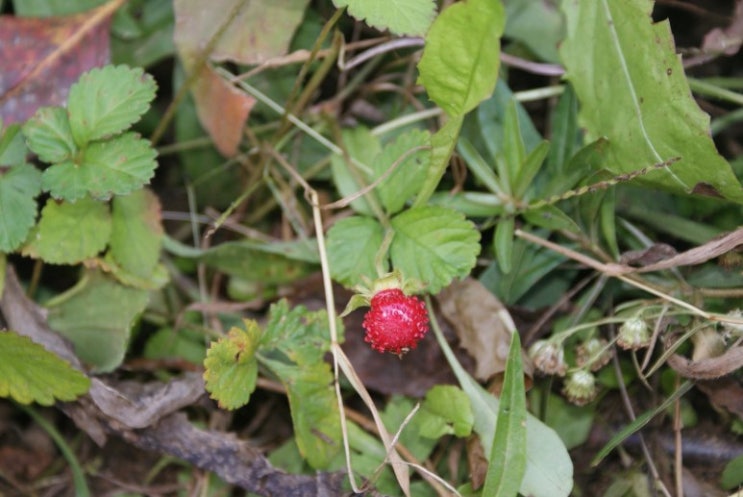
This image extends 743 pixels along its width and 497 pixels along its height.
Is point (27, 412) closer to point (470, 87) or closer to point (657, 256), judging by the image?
point (470, 87)

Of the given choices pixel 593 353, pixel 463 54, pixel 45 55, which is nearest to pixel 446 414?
pixel 593 353

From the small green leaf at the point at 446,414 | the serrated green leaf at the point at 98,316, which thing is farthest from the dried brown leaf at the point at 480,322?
the serrated green leaf at the point at 98,316

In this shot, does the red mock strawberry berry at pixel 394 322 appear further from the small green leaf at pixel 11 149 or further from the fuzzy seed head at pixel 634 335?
the small green leaf at pixel 11 149

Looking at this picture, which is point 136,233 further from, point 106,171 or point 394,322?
point 394,322

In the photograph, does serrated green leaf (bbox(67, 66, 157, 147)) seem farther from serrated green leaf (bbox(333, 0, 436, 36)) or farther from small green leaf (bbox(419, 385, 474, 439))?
small green leaf (bbox(419, 385, 474, 439))

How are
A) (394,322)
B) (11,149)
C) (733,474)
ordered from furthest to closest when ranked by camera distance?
(11,149), (733,474), (394,322)

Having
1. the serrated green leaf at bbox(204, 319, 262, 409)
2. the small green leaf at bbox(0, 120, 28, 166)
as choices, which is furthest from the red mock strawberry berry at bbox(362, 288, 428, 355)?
the small green leaf at bbox(0, 120, 28, 166)
